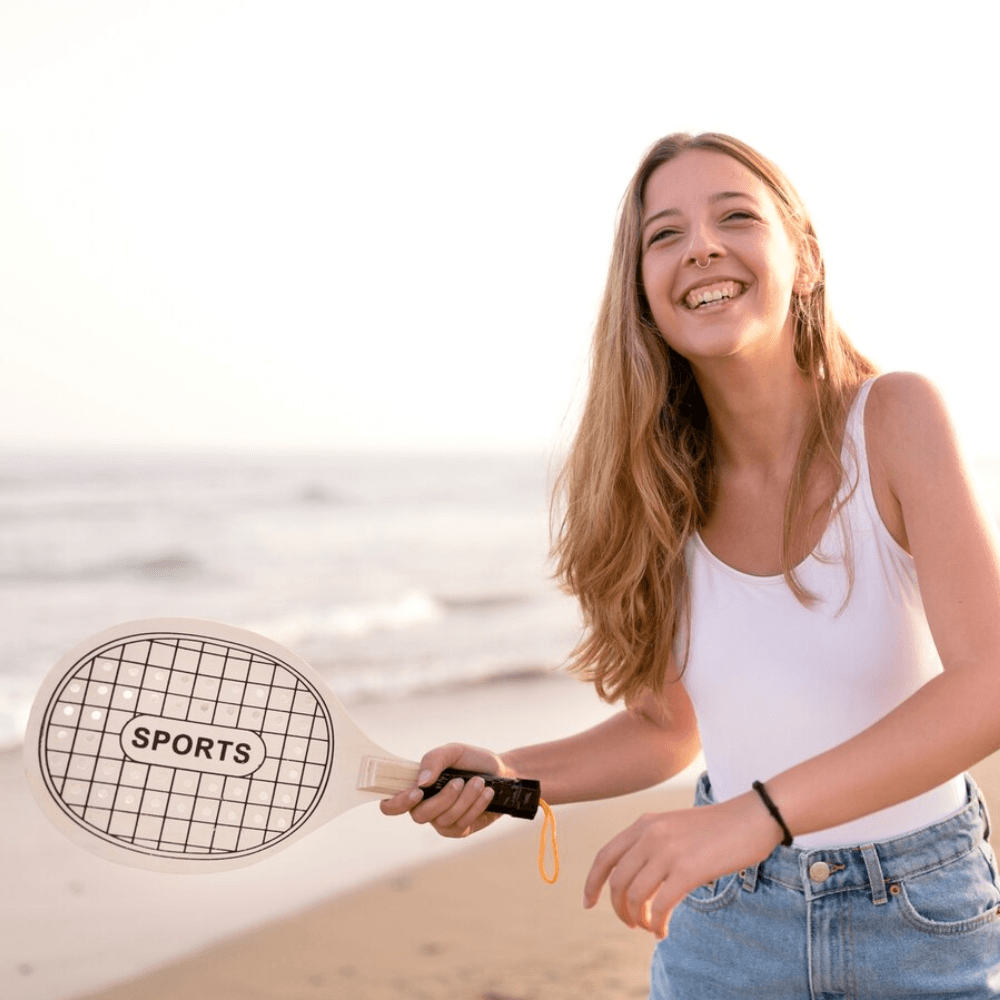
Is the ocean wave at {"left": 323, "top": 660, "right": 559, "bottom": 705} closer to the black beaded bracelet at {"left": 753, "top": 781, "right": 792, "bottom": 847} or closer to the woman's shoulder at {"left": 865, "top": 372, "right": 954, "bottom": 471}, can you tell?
the woman's shoulder at {"left": 865, "top": 372, "right": 954, "bottom": 471}

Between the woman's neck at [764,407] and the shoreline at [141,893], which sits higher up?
the woman's neck at [764,407]

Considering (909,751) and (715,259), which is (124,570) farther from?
(909,751)

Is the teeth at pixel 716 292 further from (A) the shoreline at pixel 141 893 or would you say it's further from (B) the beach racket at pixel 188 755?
(A) the shoreline at pixel 141 893

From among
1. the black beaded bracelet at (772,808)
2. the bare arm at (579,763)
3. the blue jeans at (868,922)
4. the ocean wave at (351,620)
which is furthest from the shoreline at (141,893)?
the ocean wave at (351,620)

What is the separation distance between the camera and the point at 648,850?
1.39 meters

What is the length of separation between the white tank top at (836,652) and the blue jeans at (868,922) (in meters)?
0.04

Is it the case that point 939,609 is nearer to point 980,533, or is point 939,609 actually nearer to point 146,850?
point 980,533

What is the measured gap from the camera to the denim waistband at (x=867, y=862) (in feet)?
5.68

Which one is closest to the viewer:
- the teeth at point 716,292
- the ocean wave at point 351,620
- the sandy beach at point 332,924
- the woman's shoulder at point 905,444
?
the woman's shoulder at point 905,444

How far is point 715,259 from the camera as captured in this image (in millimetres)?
1938

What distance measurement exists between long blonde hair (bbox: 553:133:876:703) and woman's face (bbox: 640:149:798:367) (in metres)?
0.04

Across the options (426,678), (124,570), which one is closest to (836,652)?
(426,678)

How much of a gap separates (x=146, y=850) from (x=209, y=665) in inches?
11.1

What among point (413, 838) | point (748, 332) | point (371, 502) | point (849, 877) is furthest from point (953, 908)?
point (371, 502)
